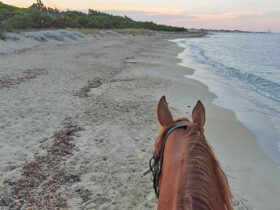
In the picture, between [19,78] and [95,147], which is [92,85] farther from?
[95,147]

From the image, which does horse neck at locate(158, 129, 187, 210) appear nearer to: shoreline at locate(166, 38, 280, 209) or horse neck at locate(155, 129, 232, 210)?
horse neck at locate(155, 129, 232, 210)

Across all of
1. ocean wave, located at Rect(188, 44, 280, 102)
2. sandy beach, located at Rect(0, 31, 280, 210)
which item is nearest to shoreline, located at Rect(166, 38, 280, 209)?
sandy beach, located at Rect(0, 31, 280, 210)

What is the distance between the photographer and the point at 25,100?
8898mm

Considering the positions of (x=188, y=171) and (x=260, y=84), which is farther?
(x=260, y=84)

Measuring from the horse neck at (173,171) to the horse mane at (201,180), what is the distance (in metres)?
0.03

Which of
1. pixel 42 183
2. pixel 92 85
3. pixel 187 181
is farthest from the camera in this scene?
pixel 92 85

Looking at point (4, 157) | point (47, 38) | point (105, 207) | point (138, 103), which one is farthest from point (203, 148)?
point (47, 38)

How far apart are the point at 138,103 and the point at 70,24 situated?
146ft

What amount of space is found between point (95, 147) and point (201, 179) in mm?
4697

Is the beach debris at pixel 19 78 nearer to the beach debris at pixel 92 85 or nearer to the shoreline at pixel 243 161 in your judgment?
the beach debris at pixel 92 85

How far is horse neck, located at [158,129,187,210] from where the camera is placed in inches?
57.0

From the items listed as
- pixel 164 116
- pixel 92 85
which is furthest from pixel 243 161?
pixel 92 85

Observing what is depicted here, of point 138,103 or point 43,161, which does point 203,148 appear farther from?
point 138,103

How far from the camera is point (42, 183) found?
459 cm
